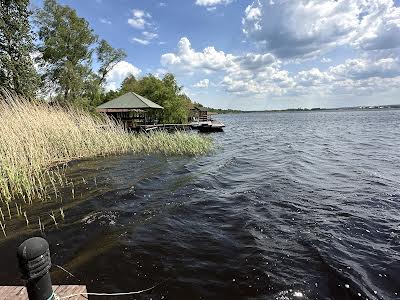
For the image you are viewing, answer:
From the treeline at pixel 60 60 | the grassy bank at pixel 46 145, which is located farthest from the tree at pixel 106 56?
the grassy bank at pixel 46 145

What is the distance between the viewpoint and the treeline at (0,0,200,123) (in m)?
21.9

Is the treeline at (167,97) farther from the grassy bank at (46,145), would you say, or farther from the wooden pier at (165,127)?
the grassy bank at (46,145)

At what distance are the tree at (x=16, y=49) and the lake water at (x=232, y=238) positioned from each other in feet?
50.4

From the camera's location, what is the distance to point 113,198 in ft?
27.5

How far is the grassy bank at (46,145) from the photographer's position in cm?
817

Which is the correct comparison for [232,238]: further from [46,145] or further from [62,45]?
[62,45]

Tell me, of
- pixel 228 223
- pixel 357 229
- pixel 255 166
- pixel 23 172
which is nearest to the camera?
pixel 357 229

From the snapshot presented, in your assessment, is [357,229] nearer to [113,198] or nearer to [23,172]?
[113,198]

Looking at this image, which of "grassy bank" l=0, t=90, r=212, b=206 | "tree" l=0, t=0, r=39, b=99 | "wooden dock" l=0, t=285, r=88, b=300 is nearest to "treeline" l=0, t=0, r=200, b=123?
"tree" l=0, t=0, r=39, b=99

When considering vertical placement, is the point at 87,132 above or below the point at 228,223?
above

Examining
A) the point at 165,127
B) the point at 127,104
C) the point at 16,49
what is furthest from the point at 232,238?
the point at 165,127

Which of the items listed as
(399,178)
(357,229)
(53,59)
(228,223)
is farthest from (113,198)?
(53,59)

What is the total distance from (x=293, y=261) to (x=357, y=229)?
2136 mm

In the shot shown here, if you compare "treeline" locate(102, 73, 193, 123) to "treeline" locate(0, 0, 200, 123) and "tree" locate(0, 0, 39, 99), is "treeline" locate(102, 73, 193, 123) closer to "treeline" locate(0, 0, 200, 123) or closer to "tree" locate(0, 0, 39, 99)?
"treeline" locate(0, 0, 200, 123)
